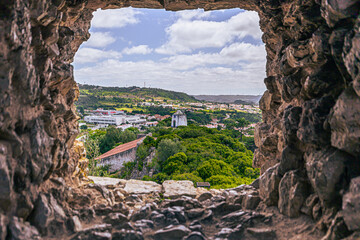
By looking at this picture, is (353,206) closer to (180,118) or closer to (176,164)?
(176,164)

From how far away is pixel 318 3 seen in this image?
4707 millimetres

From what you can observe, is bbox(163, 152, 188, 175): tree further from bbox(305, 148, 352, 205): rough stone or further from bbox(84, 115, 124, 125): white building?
bbox(84, 115, 124, 125): white building

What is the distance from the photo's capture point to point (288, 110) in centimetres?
558

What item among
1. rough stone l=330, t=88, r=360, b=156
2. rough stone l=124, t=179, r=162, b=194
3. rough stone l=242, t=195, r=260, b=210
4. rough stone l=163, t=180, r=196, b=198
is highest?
rough stone l=330, t=88, r=360, b=156

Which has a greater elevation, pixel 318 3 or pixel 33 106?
pixel 318 3

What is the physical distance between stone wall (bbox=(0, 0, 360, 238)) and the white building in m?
62.4

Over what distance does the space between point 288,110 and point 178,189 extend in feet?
12.9

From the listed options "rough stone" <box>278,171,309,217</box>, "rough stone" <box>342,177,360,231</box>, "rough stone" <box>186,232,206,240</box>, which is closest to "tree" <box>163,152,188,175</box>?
"rough stone" <box>278,171,309,217</box>

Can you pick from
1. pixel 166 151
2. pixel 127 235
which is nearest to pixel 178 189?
pixel 127 235

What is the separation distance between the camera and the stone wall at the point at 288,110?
3.90 meters

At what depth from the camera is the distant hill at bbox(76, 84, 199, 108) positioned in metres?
94.4

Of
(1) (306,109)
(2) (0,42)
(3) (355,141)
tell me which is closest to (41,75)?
(2) (0,42)

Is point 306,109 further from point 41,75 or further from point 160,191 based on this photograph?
point 41,75

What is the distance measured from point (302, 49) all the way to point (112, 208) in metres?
5.16
